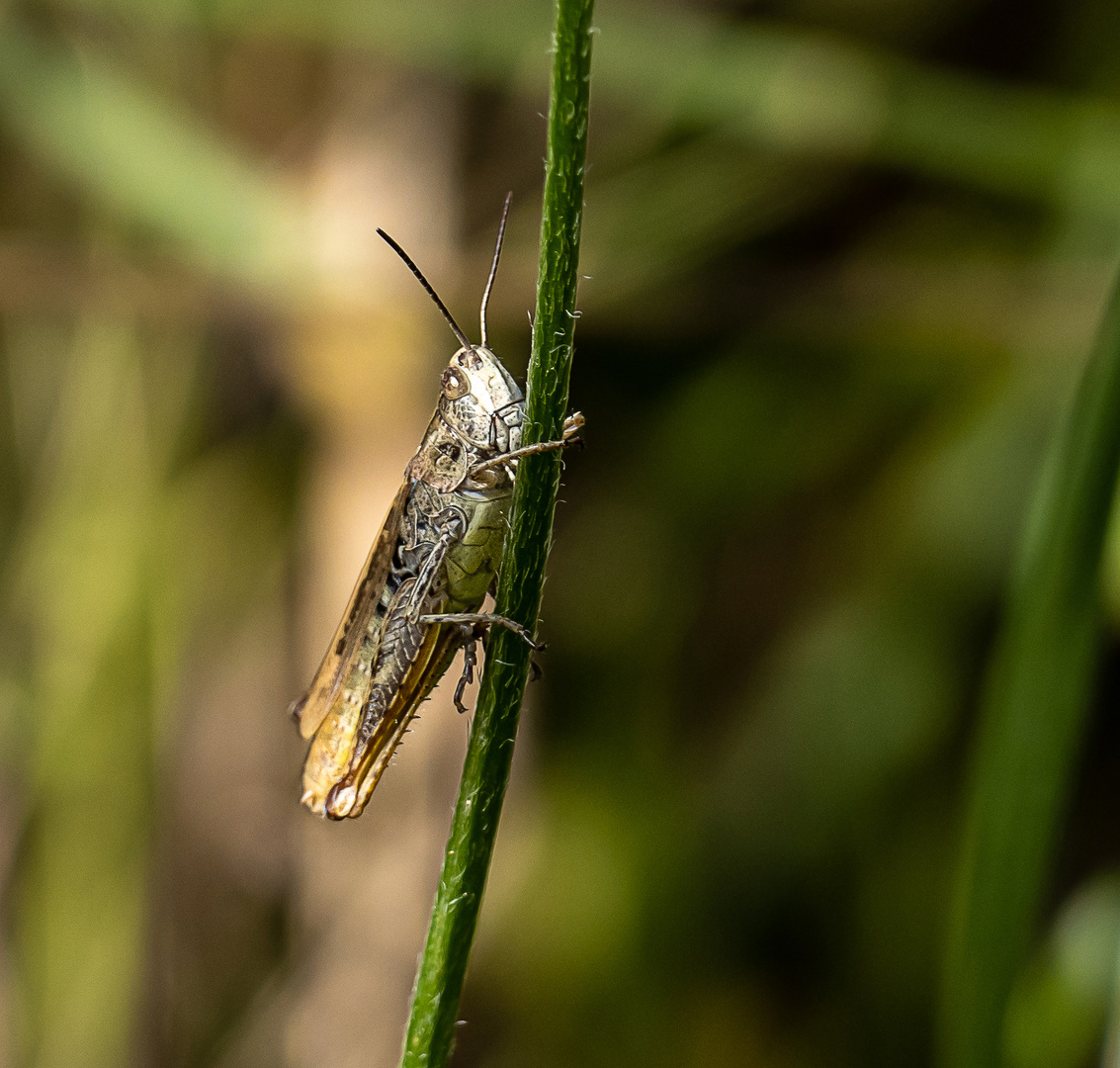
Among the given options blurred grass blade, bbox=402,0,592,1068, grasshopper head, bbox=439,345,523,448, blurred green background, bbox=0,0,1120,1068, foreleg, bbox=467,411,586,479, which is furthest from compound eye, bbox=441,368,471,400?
blurred grass blade, bbox=402,0,592,1068

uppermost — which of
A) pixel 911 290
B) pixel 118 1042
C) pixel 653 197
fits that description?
pixel 653 197

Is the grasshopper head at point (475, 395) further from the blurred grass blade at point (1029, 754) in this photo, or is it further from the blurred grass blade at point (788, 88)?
the blurred grass blade at point (788, 88)

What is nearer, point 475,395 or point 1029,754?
point 1029,754

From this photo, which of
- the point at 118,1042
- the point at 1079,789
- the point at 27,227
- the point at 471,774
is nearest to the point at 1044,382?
the point at 1079,789

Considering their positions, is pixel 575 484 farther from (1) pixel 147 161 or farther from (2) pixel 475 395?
(1) pixel 147 161

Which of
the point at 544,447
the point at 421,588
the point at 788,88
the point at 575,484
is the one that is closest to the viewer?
the point at 544,447

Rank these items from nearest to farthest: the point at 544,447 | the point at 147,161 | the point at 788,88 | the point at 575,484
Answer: the point at 544,447, the point at 788,88, the point at 147,161, the point at 575,484

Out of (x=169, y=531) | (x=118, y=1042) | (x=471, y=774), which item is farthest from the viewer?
(x=169, y=531)

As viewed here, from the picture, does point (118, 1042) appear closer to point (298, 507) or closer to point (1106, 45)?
point (298, 507)

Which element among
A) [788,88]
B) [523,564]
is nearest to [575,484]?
[788,88]
